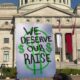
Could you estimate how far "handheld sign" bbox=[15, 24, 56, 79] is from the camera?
11.8 metres

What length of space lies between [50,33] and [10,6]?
2721 inches

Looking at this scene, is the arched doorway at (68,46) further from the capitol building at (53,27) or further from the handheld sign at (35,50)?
the handheld sign at (35,50)

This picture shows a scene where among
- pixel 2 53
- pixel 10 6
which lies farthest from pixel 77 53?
pixel 10 6

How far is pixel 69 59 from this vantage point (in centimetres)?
6962

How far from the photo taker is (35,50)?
39.3 ft

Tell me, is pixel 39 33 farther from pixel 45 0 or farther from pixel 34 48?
pixel 45 0

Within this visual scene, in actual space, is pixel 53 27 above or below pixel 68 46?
above

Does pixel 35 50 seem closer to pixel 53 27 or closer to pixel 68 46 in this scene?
pixel 68 46

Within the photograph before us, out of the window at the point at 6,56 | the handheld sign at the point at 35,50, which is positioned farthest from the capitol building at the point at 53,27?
the handheld sign at the point at 35,50

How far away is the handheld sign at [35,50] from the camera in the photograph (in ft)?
38.6

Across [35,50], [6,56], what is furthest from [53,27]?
[35,50]

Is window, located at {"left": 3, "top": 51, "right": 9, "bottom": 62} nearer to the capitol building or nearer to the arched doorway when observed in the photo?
the capitol building

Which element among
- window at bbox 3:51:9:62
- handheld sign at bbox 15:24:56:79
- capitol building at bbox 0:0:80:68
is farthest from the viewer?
window at bbox 3:51:9:62

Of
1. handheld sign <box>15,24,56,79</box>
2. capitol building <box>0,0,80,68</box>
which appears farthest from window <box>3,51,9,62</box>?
handheld sign <box>15,24,56,79</box>
